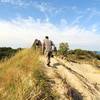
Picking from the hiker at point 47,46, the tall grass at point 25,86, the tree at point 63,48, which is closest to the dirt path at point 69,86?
the tall grass at point 25,86

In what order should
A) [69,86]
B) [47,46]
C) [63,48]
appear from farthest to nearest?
[63,48] < [47,46] < [69,86]

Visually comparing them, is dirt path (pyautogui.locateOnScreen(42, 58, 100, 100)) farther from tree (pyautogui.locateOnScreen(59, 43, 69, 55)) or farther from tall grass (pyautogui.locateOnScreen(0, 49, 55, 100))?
tree (pyautogui.locateOnScreen(59, 43, 69, 55))

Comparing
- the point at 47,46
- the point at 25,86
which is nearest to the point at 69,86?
the point at 47,46

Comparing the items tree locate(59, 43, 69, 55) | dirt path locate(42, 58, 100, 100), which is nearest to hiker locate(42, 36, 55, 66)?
dirt path locate(42, 58, 100, 100)

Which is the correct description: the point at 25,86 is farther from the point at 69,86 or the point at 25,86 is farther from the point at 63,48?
the point at 63,48

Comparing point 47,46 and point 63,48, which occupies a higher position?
point 63,48

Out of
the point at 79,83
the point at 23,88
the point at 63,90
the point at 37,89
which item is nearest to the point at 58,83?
the point at 63,90

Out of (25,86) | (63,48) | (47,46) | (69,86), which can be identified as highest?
(63,48)

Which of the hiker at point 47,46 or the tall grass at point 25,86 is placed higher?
the hiker at point 47,46

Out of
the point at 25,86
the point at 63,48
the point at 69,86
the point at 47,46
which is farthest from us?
the point at 63,48

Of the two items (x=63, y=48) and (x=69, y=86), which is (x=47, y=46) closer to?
(x=69, y=86)

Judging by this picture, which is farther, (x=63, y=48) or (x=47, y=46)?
(x=63, y=48)

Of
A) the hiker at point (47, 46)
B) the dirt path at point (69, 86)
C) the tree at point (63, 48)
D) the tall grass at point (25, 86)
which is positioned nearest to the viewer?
the tall grass at point (25, 86)

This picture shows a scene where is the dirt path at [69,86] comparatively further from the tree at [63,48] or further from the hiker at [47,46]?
the tree at [63,48]
